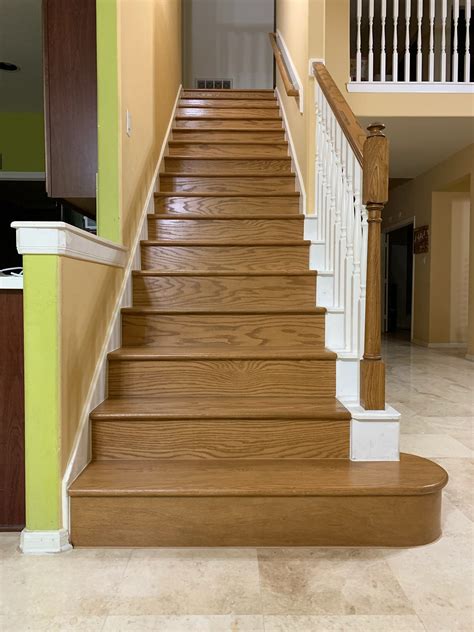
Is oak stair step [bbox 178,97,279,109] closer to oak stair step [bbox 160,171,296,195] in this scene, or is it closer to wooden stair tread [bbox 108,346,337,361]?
oak stair step [bbox 160,171,296,195]

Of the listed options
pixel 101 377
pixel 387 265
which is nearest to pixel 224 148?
pixel 101 377

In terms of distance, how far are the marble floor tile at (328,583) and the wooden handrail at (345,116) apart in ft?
4.25

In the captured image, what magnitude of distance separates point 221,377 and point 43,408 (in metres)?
0.74

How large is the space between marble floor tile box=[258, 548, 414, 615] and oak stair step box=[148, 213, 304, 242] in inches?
73.2

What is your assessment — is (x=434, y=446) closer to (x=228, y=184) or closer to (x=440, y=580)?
(x=440, y=580)

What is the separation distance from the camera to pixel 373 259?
1721mm

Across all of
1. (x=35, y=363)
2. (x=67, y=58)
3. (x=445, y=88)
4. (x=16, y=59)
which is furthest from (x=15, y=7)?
(x=35, y=363)

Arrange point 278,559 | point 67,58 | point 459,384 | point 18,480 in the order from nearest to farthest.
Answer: point 278,559, point 18,480, point 67,58, point 459,384

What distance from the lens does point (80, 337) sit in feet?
5.61

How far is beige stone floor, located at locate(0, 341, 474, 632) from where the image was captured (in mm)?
1168

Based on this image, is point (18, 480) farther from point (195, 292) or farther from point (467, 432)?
point (467, 432)

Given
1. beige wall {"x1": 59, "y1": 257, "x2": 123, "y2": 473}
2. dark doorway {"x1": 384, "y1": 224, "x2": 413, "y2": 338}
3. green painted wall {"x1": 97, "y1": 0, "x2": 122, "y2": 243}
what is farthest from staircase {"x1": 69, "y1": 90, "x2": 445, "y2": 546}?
dark doorway {"x1": 384, "y1": 224, "x2": 413, "y2": 338}

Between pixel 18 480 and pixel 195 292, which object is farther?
pixel 195 292

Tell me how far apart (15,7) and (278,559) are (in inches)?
187
